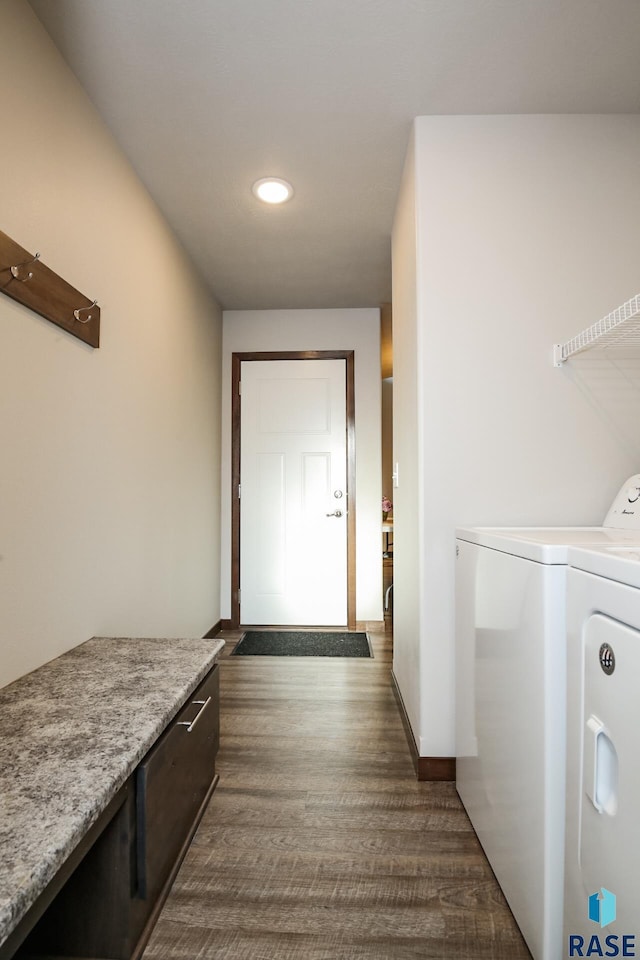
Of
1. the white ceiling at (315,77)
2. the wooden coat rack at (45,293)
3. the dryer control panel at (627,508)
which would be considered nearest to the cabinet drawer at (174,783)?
the wooden coat rack at (45,293)

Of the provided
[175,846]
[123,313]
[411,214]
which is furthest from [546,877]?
[123,313]

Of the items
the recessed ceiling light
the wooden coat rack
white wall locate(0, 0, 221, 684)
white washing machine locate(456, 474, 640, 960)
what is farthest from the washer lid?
the recessed ceiling light

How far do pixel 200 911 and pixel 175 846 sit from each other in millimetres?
163

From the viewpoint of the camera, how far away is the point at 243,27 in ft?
5.19

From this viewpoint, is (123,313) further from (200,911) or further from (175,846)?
(200,911)

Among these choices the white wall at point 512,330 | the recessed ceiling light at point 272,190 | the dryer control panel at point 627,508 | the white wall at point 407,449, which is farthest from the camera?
the recessed ceiling light at point 272,190

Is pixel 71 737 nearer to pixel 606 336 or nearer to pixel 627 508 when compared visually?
pixel 627 508

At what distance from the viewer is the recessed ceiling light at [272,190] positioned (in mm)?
2418

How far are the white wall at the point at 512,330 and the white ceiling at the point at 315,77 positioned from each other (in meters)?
0.17

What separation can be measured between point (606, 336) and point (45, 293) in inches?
68.3

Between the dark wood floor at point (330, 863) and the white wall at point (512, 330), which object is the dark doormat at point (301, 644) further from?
the white wall at point (512, 330)

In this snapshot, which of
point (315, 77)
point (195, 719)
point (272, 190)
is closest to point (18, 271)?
point (315, 77)

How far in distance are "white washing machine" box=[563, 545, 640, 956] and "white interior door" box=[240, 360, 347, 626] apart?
9.89 ft

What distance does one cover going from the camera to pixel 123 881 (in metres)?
1.07
